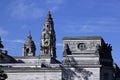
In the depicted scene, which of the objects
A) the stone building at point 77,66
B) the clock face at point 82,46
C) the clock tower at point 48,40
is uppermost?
the clock tower at point 48,40

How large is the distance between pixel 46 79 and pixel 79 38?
8.48 m

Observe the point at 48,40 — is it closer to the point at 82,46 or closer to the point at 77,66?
the point at 82,46

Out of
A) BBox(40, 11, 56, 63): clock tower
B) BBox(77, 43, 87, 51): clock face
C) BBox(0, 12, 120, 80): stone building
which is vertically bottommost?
BBox(0, 12, 120, 80): stone building

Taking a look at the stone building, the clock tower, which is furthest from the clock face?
the clock tower

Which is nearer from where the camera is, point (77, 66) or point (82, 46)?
point (77, 66)

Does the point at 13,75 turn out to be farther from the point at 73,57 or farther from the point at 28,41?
the point at 28,41

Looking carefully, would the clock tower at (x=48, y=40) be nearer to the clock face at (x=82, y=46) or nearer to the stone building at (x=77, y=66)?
the stone building at (x=77, y=66)

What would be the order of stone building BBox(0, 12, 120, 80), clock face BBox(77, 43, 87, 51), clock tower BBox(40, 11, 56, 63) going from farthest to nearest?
1. clock tower BBox(40, 11, 56, 63)
2. clock face BBox(77, 43, 87, 51)
3. stone building BBox(0, 12, 120, 80)

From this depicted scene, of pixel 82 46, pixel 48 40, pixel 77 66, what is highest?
pixel 48 40

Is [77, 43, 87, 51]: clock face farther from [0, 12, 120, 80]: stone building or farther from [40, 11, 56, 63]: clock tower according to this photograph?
[40, 11, 56, 63]: clock tower

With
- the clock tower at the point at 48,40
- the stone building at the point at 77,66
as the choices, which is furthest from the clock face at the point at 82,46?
the clock tower at the point at 48,40

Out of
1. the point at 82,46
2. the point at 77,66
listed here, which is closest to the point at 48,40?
the point at 82,46

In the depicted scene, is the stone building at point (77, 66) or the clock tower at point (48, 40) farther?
the clock tower at point (48, 40)

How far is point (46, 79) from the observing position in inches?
3273
